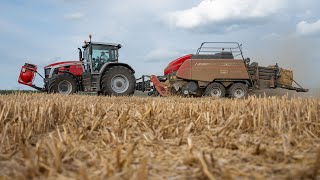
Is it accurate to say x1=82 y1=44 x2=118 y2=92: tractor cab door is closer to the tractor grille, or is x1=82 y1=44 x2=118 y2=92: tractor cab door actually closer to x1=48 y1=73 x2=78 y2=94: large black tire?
x1=48 y1=73 x2=78 y2=94: large black tire

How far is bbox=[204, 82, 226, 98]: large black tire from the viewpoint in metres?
14.9

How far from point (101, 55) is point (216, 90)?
4.54m

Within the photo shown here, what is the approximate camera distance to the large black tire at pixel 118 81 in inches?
511

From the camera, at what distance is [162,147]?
2.71 m

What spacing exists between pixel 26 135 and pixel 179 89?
11980 millimetres

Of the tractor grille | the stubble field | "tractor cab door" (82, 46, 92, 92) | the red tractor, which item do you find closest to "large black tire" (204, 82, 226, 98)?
the red tractor

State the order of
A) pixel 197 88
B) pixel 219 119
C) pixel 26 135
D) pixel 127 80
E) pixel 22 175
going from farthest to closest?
pixel 197 88 < pixel 127 80 < pixel 219 119 < pixel 26 135 < pixel 22 175

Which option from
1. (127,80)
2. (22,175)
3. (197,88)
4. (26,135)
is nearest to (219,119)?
(26,135)

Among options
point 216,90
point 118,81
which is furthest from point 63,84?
point 216,90

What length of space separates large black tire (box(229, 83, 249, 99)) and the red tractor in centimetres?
393

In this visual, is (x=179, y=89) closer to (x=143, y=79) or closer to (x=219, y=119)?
(x=143, y=79)

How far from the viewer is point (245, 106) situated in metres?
4.49

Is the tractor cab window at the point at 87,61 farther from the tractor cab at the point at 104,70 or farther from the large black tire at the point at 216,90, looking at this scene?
the large black tire at the point at 216,90

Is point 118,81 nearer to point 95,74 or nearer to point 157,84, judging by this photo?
point 95,74
